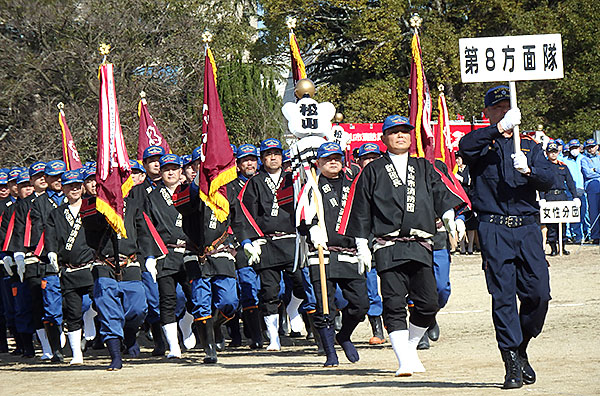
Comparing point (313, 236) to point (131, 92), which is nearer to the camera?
point (313, 236)

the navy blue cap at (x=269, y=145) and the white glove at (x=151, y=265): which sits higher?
the navy blue cap at (x=269, y=145)

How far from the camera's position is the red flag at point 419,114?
1357 centimetres

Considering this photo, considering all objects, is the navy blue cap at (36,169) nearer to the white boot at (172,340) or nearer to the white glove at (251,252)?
the white boot at (172,340)

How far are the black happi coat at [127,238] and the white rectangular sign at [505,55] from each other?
510 cm

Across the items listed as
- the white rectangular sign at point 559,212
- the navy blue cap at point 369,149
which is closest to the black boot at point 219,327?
the navy blue cap at point 369,149

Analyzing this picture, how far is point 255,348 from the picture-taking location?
518 inches

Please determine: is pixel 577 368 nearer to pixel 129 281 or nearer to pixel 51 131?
pixel 129 281

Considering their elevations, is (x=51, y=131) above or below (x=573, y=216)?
above

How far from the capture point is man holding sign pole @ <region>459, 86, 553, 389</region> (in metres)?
8.48

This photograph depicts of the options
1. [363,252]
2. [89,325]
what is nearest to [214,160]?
[89,325]

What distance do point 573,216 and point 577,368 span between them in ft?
44.3

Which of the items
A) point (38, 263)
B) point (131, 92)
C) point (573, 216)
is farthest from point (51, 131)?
point (38, 263)

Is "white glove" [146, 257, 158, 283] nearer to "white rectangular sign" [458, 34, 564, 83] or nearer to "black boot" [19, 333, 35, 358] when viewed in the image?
"black boot" [19, 333, 35, 358]

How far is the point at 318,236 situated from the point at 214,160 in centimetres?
226
